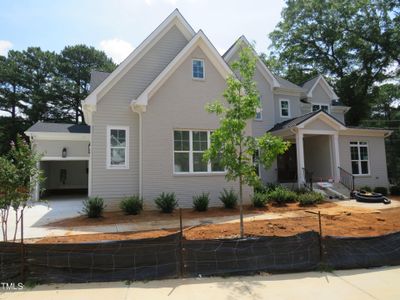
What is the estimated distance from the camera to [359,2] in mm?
31156

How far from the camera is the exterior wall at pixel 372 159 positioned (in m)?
19.3

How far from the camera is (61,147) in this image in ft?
59.6

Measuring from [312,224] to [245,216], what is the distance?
9.43ft

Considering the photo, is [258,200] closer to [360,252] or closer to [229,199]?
[229,199]

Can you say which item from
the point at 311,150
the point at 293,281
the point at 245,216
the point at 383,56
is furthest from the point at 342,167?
the point at 383,56

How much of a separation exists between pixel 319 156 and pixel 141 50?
13.6m

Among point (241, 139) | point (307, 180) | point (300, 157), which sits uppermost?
point (241, 139)

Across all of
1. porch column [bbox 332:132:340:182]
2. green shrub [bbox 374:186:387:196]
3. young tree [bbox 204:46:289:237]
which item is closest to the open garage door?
porch column [bbox 332:132:340:182]

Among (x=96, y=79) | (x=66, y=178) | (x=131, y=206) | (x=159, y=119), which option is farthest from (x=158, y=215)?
(x=66, y=178)

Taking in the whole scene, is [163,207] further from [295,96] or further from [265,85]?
[295,96]

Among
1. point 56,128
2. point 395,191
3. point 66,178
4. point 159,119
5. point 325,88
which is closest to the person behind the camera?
point 159,119

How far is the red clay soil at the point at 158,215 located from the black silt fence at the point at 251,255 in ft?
18.4

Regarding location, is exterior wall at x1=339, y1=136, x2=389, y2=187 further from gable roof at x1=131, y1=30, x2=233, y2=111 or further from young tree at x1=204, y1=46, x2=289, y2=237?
young tree at x1=204, y1=46, x2=289, y2=237

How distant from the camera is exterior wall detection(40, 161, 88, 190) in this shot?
23.0m
